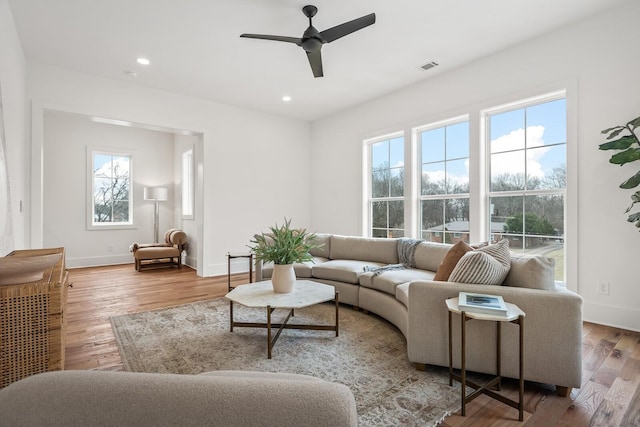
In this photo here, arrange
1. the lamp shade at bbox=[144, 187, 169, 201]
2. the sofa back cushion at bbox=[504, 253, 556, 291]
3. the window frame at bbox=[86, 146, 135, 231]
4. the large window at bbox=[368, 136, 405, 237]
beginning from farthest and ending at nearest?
1. the lamp shade at bbox=[144, 187, 169, 201]
2. the window frame at bbox=[86, 146, 135, 231]
3. the large window at bbox=[368, 136, 405, 237]
4. the sofa back cushion at bbox=[504, 253, 556, 291]

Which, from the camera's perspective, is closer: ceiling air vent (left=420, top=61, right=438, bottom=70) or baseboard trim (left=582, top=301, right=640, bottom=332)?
baseboard trim (left=582, top=301, right=640, bottom=332)

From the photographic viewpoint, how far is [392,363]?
2.29m

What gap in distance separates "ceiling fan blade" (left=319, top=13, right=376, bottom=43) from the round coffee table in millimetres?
2252

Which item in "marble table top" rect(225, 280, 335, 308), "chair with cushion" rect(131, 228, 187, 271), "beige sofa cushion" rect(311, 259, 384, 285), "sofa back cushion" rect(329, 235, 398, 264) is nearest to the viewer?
"marble table top" rect(225, 280, 335, 308)

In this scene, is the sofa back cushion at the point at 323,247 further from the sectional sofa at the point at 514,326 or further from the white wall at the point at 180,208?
the white wall at the point at 180,208

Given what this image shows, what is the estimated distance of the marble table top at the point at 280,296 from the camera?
2.51 m

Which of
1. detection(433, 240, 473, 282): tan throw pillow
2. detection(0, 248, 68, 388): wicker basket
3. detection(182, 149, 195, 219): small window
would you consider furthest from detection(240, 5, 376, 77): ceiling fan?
detection(182, 149, 195, 219): small window

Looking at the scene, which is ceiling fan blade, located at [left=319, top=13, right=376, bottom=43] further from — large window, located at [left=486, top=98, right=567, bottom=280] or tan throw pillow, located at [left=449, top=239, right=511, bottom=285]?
large window, located at [left=486, top=98, right=567, bottom=280]

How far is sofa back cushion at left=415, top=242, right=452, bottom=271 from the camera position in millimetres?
3369

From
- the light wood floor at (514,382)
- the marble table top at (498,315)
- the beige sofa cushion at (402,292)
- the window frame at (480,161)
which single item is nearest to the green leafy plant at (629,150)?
the window frame at (480,161)

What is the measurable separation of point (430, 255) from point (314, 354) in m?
1.71

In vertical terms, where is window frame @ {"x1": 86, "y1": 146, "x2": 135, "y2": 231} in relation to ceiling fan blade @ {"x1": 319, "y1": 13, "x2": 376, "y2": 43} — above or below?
below

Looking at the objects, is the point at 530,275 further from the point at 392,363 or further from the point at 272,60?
the point at 272,60

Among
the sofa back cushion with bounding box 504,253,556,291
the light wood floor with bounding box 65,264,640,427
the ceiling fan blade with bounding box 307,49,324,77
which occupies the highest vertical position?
the ceiling fan blade with bounding box 307,49,324,77
